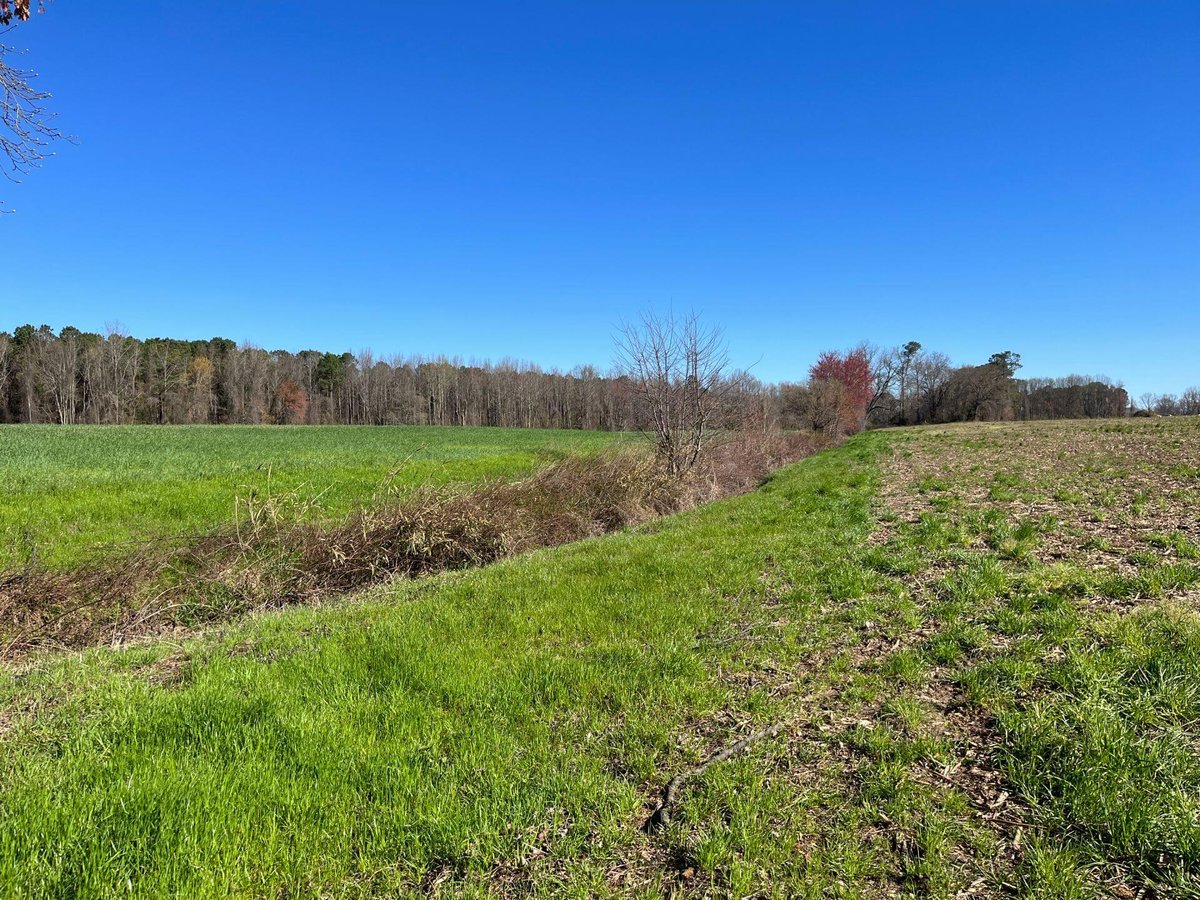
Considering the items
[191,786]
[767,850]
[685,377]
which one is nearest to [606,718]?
[767,850]

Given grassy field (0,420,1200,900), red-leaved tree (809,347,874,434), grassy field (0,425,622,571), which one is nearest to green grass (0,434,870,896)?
grassy field (0,420,1200,900)

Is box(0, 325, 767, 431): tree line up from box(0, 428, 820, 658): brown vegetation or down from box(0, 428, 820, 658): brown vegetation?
up

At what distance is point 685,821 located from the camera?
108 inches

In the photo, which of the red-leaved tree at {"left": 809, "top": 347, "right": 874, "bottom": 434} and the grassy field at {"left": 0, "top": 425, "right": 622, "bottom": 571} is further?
the red-leaved tree at {"left": 809, "top": 347, "right": 874, "bottom": 434}

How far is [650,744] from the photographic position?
11.1 feet

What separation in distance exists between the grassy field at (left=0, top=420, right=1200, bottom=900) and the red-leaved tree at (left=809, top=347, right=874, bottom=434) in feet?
147

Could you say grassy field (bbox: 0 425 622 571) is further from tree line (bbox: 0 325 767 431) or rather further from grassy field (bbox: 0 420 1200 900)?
tree line (bbox: 0 325 767 431)

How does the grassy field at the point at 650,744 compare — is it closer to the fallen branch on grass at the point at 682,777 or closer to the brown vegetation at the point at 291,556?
the fallen branch on grass at the point at 682,777

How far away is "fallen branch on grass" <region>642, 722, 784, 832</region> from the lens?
2748mm

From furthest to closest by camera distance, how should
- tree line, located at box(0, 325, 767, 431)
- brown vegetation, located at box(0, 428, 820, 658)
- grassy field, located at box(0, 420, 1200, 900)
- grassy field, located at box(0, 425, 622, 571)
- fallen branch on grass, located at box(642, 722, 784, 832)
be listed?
tree line, located at box(0, 325, 767, 431), grassy field, located at box(0, 425, 622, 571), brown vegetation, located at box(0, 428, 820, 658), fallen branch on grass, located at box(642, 722, 784, 832), grassy field, located at box(0, 420, 1200, 900)

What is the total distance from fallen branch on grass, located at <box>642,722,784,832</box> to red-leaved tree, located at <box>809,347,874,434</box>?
156 feet

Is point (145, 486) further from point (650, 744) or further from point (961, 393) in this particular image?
point (961, 393)

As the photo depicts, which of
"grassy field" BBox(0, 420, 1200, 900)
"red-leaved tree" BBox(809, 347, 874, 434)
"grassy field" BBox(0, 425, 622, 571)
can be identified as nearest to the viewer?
"grassy field" BBox(0, 420, 1200, 900)

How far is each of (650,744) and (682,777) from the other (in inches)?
13.8
